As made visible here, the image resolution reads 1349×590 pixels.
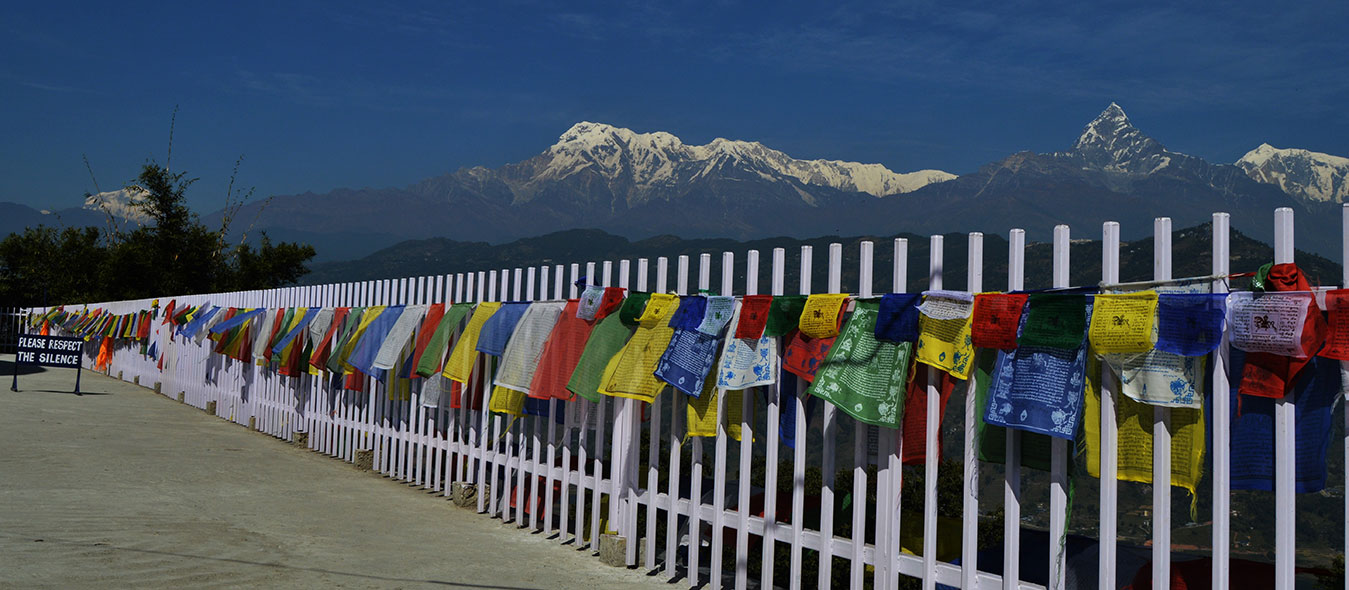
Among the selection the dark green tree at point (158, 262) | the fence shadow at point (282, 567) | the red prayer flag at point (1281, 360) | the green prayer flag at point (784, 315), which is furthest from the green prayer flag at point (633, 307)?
the dark green tree at point (158, 262)

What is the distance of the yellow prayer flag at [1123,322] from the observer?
3.93 meters

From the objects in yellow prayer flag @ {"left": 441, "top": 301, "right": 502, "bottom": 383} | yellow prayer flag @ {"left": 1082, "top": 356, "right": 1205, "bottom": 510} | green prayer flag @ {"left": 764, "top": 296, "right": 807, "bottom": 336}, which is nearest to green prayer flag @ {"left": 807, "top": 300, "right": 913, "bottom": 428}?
green prayer flag @ {"left": 764, "top": 296, "right": 807, "bottom": 336}

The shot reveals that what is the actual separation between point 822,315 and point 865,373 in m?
0.45

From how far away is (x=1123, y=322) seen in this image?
13.1 ft

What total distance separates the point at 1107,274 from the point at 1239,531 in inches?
52.9

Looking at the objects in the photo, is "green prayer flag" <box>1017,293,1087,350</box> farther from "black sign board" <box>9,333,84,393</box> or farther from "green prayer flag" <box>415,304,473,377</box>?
"black sign board" <box>9,333,84,393</box>

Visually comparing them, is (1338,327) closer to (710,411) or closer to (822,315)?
(822,315)

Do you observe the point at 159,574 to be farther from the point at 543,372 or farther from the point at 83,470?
the point at 83,470

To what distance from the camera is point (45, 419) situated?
571 inches

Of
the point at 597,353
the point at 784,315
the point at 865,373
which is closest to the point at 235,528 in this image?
the point at 597,353

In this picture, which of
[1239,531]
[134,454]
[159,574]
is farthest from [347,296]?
[1239,531]

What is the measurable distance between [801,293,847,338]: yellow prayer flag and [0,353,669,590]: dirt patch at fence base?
2054 mm

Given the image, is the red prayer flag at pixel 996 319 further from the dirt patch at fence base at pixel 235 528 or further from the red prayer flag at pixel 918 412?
the dirt patch at fence base at pixel 235 528

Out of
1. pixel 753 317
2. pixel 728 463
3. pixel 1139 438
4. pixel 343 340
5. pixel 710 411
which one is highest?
pixel 753 317
